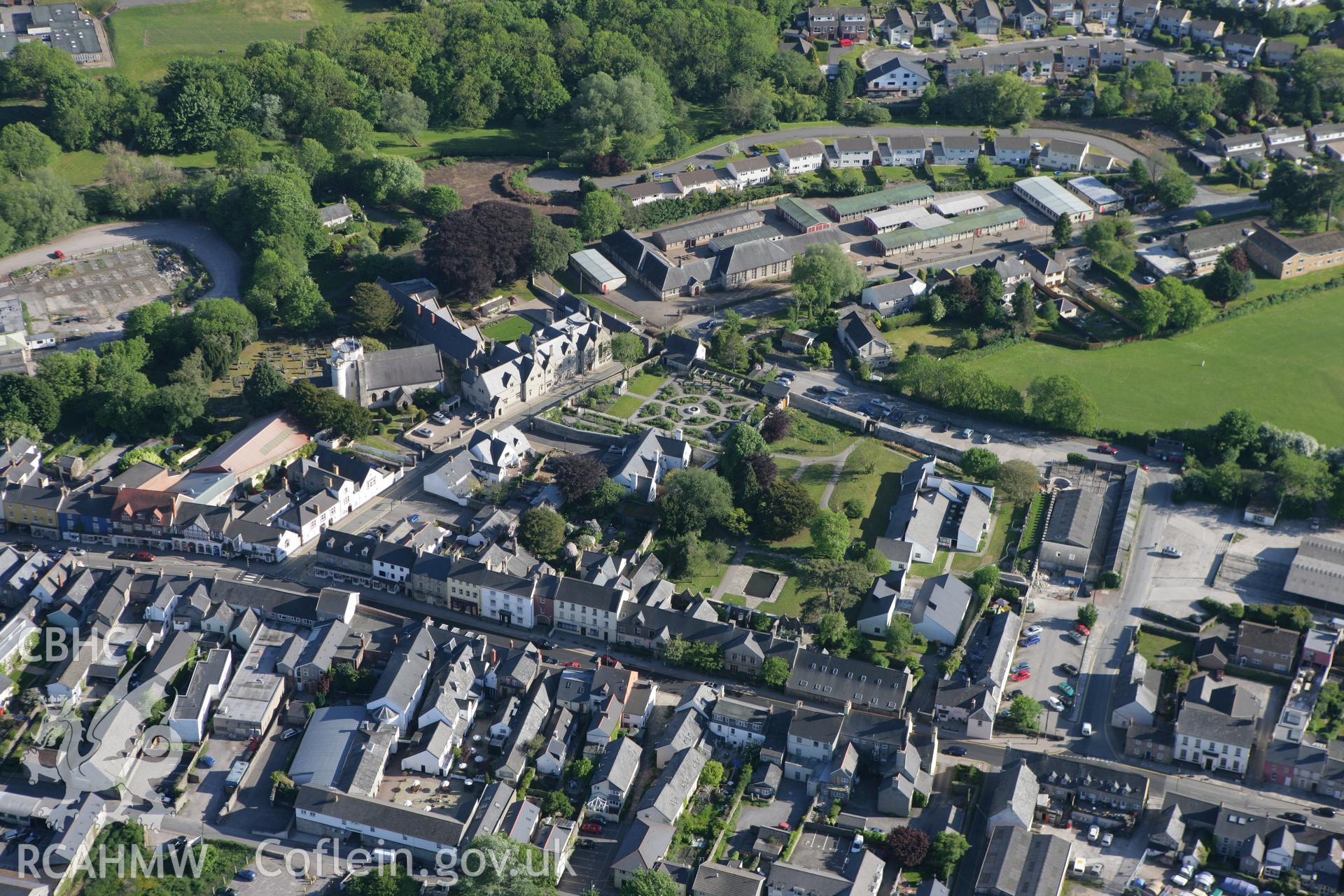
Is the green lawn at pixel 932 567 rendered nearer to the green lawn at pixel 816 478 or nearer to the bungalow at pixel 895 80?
the green lawn at pixel 816 478

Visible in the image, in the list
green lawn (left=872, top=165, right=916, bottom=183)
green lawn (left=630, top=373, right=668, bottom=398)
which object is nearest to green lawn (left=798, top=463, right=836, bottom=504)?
green lawn (left=630, top=373, right=668, bottom=398)

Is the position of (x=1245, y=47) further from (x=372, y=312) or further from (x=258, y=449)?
(x=258, y=449)

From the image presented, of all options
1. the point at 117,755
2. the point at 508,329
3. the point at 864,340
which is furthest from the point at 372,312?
the point at 117,755

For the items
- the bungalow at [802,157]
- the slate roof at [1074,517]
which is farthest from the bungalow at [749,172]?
the slate roof at [1074,517]

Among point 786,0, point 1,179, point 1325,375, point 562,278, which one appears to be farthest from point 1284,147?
point 1,179

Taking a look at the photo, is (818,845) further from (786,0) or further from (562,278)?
(786,0)

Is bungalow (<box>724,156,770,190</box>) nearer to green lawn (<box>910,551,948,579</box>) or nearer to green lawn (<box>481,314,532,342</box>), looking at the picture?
green lawn (<box>481,314,532,342</box>)
